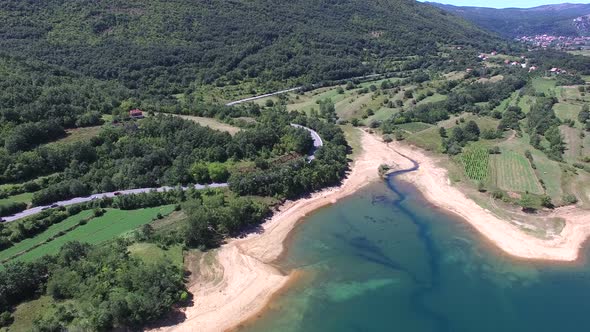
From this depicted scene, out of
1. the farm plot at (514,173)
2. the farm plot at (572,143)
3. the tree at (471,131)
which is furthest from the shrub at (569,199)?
the tree at (471,131)

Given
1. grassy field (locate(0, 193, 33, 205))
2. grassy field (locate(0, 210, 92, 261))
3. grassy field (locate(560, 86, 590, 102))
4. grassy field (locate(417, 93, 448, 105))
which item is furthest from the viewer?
grassy field (locate(417, 93, 448, 105))

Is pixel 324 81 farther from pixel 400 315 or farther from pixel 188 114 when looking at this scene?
pixel 400 315

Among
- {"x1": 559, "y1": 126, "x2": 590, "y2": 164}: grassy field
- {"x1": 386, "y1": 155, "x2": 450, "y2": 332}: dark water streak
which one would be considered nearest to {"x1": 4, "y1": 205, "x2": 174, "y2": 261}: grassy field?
{"x1": 386, "y1": 155, "x2": 450, "y2": 332}: dark water streak

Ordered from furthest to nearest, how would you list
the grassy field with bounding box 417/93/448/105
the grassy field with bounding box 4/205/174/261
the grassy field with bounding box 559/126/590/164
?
the grassy field with bounding box 417/93/448/105
the grassy field with bounding box 559/126/590/164
the grassy field with bounding box 4/205/174/261

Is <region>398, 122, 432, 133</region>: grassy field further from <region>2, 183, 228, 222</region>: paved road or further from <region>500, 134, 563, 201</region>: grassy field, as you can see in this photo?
<region>2, 183, 228, 222</region>: paved road

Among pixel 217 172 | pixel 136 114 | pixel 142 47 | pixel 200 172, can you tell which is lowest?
pixel 217 172

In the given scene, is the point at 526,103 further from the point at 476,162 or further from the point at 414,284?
the point at 414,284

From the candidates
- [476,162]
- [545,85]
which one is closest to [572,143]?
[476,162]
